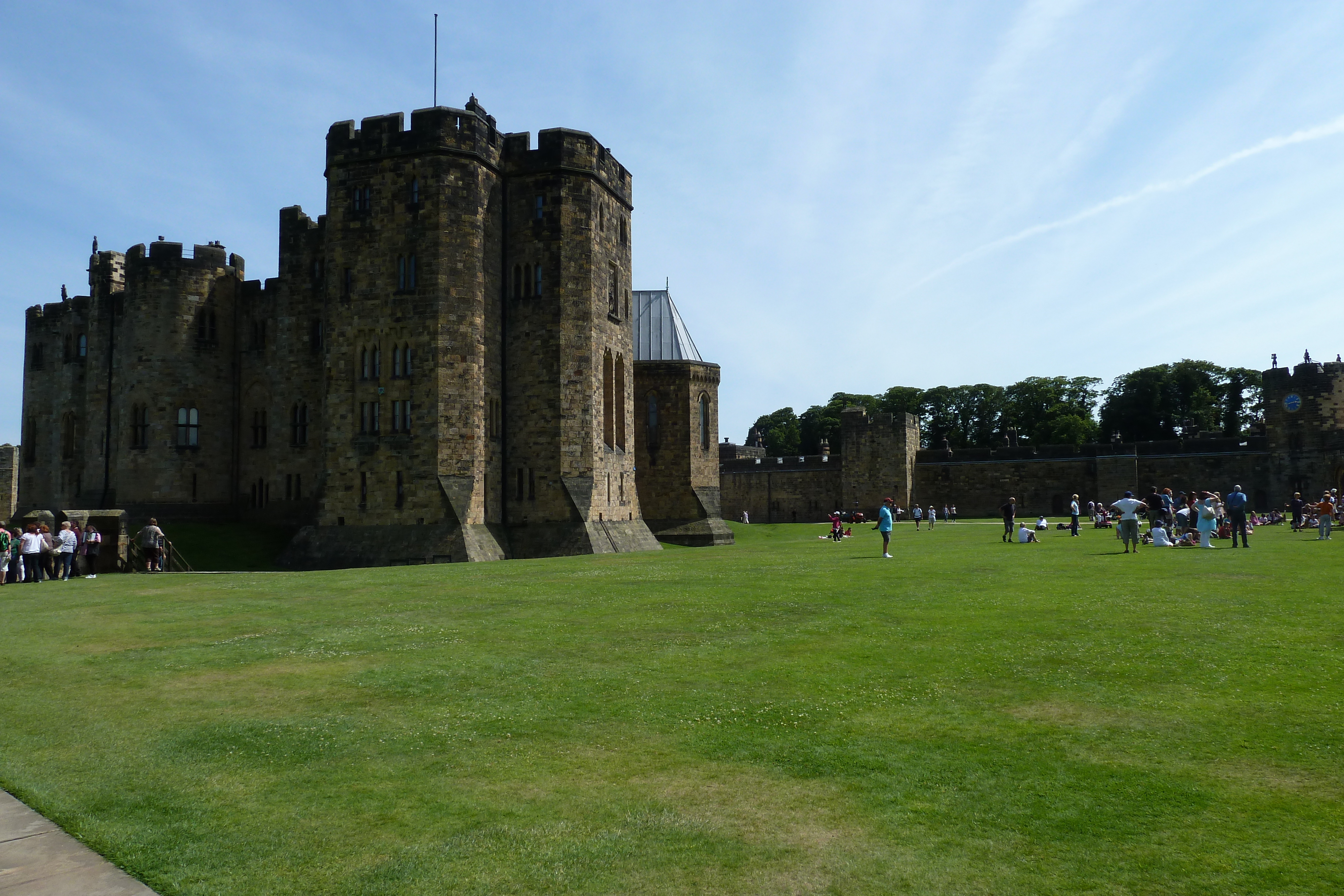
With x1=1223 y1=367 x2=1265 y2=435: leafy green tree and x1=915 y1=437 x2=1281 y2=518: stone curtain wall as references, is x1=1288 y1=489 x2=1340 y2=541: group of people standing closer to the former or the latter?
x1=915 y1=437 x2=1281 y2=518: stone curtain wall

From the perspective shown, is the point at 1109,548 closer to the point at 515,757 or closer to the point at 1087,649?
the point at 1087,649

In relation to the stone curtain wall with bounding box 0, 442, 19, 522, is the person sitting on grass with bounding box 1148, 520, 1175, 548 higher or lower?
lower

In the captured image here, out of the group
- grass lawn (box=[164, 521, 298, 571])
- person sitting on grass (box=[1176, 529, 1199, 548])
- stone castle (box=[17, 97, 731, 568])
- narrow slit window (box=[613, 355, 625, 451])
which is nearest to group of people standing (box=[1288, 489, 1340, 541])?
person sitting on grass (box=[1176, 529, 1199, 548])

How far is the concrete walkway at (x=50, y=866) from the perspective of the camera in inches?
182

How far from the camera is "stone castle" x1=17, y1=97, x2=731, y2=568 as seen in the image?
106 ft

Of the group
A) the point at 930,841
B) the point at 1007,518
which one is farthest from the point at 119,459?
the point at 930,841

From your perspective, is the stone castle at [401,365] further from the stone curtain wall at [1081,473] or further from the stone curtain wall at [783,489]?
the stone curtain wall at [1081,473]

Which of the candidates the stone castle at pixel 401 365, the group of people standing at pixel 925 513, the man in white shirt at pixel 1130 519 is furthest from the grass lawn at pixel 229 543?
the group of people standing at pixel 925 513

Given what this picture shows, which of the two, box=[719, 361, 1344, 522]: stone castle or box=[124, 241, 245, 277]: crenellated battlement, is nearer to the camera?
box=[124, 241, 245, 277]: crenellated battlement

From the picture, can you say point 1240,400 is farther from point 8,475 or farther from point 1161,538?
point 8,475

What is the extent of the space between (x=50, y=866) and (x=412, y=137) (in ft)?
104

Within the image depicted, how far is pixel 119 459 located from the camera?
129 ft

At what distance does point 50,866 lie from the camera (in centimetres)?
493

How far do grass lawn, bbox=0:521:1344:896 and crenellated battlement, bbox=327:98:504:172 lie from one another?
22.8 metres
